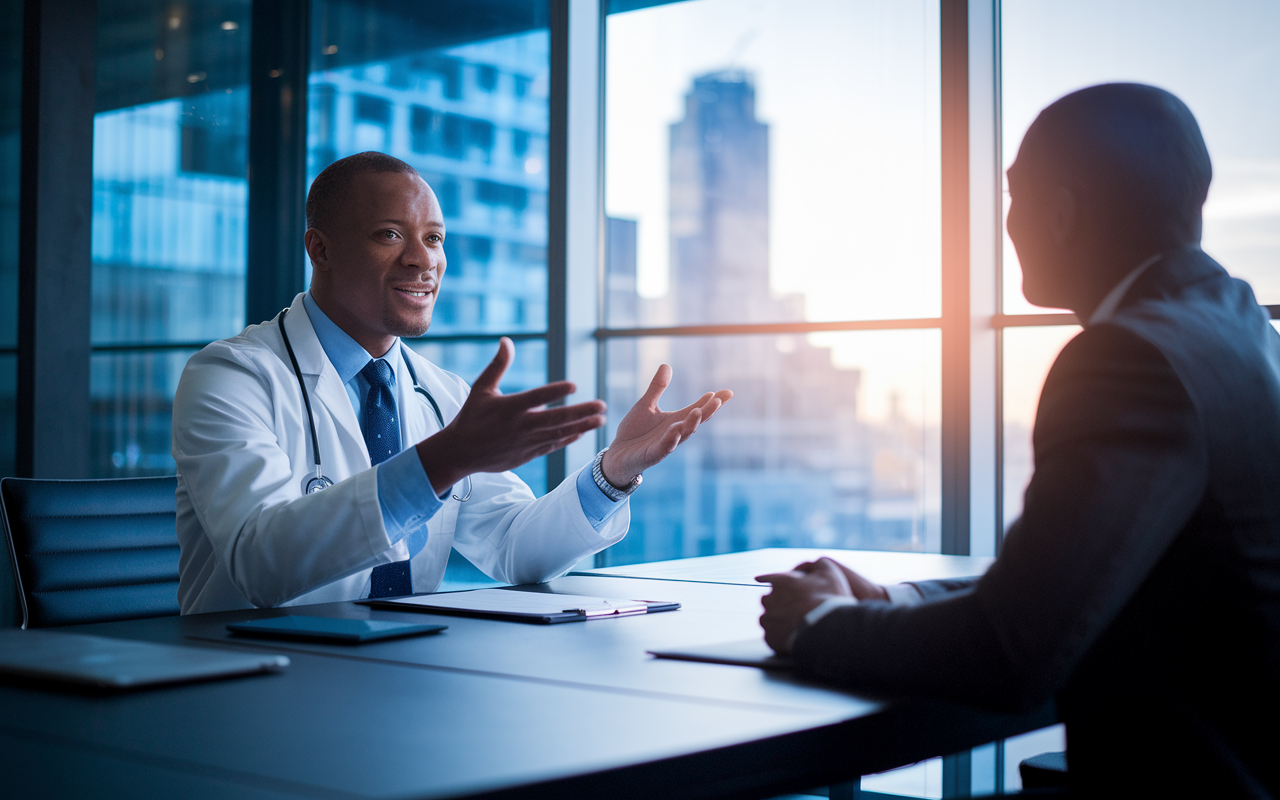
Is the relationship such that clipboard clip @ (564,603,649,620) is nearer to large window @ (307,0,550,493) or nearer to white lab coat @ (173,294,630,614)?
white lab coat @ (173,294,630,614)

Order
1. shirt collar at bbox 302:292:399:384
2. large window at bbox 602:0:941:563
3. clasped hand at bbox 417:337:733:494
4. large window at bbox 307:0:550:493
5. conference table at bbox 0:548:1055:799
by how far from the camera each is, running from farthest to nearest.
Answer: large window at bbox 307:0:550:493, large window at bbox 602:0:941:563, shirt collar at bbox 302:292:399:384, clasped hand at bbox 417:337:733:494, conference table at bbox 0:548:1055:799

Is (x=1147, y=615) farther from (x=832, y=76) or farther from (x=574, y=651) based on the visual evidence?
(x=832, y=76)

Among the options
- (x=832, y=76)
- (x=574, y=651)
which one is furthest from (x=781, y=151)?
(x=574, y=651)

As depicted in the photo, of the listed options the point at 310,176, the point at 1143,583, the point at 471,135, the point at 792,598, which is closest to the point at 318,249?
the point at 792,598

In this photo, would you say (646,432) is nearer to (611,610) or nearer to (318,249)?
(611,610)

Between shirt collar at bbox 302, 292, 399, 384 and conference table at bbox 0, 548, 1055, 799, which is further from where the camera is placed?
shirt collar at bbox 302, 292, 399, 384

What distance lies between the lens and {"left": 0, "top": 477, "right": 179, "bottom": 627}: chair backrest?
6.99ft

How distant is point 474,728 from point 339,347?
4.88 ft

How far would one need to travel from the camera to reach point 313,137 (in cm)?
518

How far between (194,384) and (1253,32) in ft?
10.6

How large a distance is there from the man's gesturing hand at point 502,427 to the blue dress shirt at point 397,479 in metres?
0.06

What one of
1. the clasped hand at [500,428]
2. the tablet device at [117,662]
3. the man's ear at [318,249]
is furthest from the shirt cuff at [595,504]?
the tablet device at [117,662]

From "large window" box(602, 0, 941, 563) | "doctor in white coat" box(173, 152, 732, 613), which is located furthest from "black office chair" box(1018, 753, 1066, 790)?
"large window" box(602, 0, 941, 563)

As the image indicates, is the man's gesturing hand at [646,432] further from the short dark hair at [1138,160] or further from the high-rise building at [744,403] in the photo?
the high-rise building at [744,403]
